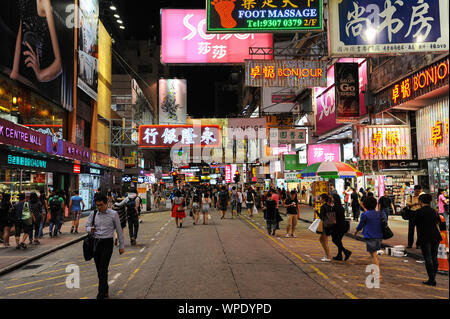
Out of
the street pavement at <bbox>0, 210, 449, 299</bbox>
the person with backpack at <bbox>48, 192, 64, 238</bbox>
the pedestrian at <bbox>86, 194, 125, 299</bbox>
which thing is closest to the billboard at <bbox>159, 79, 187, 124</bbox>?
the person with backpack at <bbox>48, 192, 64, 238</bbox>

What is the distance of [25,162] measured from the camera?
18.8 meters

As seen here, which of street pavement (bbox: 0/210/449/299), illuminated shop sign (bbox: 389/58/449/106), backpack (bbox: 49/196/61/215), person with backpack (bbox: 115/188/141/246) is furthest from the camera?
backpack (bbox: 49/196/61/215)

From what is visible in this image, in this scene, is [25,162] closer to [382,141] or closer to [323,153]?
[382,141]

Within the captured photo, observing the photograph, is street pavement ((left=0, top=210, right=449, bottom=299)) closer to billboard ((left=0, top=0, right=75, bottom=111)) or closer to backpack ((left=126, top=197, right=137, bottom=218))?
backpack ((left=126, top=197, right=137, bottom=218))

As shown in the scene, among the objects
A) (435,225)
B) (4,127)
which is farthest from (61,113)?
(435,225)

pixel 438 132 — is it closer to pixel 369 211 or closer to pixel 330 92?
pixel 369 211

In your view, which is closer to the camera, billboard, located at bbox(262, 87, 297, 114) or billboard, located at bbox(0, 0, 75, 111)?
billboard, located at bbox(0, 0, 75, 111)

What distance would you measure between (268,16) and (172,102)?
2677 cm

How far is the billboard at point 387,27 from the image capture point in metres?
9.69

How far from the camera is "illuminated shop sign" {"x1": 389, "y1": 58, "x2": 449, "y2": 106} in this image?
13938mm

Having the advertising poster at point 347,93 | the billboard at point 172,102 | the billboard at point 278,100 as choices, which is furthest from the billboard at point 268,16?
the billboard at point 172,102

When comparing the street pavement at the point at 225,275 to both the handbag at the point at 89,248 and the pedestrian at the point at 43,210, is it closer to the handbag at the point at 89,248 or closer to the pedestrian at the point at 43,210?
the handbag at the point at 89,248

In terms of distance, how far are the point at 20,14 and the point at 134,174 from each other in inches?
1301

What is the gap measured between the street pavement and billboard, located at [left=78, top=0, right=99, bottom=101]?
62.4ft
